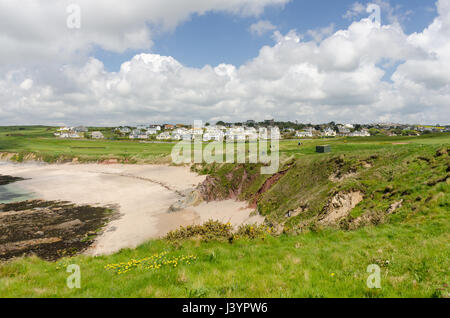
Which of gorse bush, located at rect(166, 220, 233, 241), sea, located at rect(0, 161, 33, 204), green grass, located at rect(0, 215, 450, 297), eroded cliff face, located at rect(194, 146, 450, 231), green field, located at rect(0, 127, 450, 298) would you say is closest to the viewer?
green grass, located at rect(0, 215, 450, 297)

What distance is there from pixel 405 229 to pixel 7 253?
31.2 meters

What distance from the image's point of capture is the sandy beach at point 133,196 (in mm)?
26969

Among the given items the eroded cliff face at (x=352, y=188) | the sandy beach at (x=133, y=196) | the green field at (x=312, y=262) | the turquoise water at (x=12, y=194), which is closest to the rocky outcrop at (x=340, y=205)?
the eroded cliff face at (x=352, y=188)

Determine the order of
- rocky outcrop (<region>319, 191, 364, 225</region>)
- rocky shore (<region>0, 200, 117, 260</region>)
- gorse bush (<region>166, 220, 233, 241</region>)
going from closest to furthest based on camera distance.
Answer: gorse bush (<region>166, 220, 233, 241</region>) < rocky outcrop (<region>319, 191, 364, 225</region>) < rocky shore (<region>0, 200, 117, 260</region>)

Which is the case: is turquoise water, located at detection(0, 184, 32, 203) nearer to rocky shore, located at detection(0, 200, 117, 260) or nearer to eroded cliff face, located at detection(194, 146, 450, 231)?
rocky shore, located at detection(0, 200, 117, 260)

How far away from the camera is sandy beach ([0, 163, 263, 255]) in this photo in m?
27.0

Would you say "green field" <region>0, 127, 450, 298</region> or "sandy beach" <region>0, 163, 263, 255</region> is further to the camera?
"sandy beach" <region>0, 163, 263, 255</region>

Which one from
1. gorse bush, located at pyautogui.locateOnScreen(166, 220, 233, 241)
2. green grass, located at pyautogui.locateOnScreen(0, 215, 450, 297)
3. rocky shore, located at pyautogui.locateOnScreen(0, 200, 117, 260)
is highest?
green grass, located at pyautogui.locateOnScreen(0, 215, 450, 297)

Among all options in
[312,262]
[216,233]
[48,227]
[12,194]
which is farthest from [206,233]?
[12,194]

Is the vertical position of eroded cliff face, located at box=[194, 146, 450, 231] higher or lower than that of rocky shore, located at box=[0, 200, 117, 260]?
higher

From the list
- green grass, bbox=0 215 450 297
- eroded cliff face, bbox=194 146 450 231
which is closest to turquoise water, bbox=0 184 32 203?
eroded cliff face, bbox=194 146 450 231

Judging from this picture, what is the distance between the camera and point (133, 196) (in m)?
45.6
